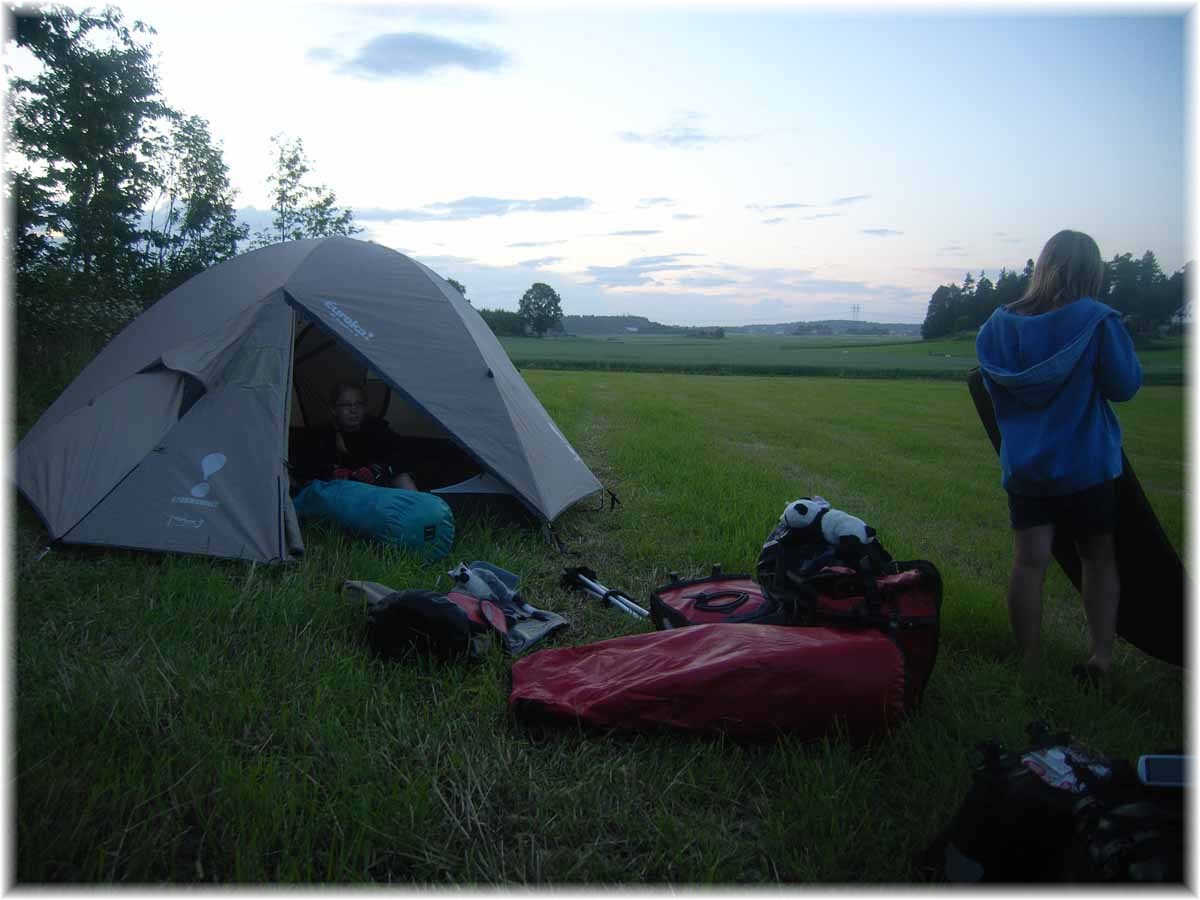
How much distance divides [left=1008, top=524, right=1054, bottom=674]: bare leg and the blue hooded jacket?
190 millimetres

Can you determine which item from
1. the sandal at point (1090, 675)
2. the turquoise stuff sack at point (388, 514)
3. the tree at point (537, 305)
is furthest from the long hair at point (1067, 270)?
the tree at point (537, 305)

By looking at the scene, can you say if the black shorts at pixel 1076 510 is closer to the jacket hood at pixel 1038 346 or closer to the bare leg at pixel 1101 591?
the bare leg at pixel 1101 591

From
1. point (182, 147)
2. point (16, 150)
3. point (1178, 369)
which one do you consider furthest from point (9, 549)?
point (1178, 369)

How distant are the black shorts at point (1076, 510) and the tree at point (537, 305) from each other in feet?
191

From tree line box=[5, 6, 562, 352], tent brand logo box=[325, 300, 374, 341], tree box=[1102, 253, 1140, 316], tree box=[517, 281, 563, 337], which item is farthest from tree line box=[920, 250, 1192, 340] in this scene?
tree box=[517, 281, 563, 337]

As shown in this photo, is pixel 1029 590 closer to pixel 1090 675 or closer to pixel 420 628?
pixel 1090 675

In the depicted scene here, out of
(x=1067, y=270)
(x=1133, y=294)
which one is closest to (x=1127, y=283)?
(x=1133, y=294)

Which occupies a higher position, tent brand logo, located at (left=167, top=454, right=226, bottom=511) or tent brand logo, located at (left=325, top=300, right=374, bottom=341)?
tent brand logo, located at (left=325, top=300, right=374, bottom=341)

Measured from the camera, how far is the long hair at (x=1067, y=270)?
3.00 m

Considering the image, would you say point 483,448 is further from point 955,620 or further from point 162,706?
point 955,620

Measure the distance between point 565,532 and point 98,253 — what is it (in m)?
8.65

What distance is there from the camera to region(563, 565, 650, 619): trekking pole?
3.70 m

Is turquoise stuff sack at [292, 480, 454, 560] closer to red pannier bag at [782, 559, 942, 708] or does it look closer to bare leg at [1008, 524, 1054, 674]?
red pannier bag at [782, 559, 942, 708]

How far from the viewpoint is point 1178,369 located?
3105 centimetres
